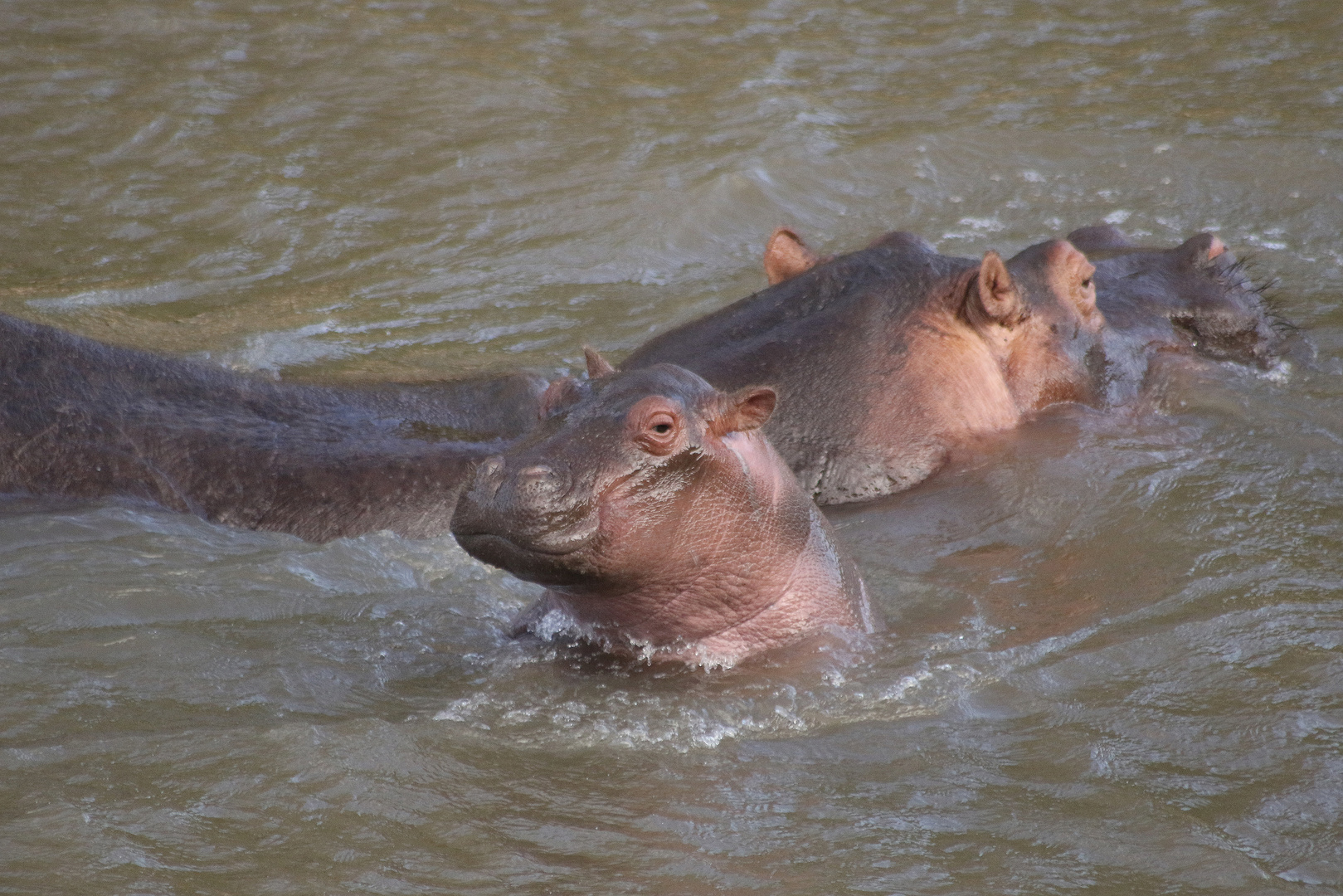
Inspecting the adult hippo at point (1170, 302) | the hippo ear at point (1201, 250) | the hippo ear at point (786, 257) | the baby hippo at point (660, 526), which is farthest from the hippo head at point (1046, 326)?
the baby hippo at point (660, 526)

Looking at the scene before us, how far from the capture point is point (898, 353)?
5.60 meters

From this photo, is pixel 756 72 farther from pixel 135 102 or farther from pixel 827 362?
pixel 827 362

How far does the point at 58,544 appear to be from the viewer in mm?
4980

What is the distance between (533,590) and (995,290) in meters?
1.96

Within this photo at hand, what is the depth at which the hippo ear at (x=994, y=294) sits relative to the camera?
563 cm

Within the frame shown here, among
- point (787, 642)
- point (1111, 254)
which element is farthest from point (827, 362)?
point (1111, 254)

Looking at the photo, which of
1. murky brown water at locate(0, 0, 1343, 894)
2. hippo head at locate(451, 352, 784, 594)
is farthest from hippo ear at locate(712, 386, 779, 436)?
murky brown water at locate(0, 0, 1343, 894)

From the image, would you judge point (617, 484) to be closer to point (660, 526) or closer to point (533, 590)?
point (660, 526)

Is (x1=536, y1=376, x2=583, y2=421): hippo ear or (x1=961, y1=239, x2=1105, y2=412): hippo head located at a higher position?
(x1=536, y1=376, x2=583, y2=421): hippo ear

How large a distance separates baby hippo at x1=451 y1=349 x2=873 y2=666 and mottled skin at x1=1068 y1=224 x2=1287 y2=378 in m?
2.30

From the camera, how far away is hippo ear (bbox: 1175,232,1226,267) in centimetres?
662

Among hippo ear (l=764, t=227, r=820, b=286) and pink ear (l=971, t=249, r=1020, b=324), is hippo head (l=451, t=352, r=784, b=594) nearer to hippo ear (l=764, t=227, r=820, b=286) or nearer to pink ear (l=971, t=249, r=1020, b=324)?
pink ear (l=971, t=249, r=1020, b=324)

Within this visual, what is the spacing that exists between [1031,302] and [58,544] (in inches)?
133

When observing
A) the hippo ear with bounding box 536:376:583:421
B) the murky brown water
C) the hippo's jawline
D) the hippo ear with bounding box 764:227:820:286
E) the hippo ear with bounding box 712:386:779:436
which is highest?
the hippo ear with bounding box 536:376:583:421
